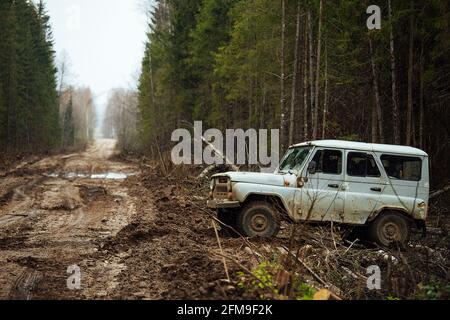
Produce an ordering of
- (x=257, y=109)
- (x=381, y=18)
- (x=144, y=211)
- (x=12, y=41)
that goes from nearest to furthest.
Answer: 1. (x=144, y=211)
2. (x=381, y=18)
3. (x=257, y=109)
4. (x=12, y=41)

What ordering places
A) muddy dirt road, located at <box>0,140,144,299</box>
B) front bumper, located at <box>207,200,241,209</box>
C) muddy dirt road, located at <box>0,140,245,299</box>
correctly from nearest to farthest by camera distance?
muddy dirt road, located at <box>0,140,245,299</box>, muddy dirt road, located at <box>0,140,144,299</box>, front bumper, located at <box>207,200,241,209</box>

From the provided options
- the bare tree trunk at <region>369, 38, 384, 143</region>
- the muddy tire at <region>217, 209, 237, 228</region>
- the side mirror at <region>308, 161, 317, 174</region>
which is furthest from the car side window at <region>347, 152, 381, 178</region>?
the bare tree trunk at <region>369, 38, 384, 143</region>

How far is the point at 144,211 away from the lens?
12383 millimetres

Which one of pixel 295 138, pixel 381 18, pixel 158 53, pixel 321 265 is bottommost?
pixel 321 265

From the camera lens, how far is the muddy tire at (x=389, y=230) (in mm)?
9430

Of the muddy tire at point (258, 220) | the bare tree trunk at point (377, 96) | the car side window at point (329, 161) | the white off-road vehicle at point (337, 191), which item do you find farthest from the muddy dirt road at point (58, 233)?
the bare tree trunk at point (377, 96)

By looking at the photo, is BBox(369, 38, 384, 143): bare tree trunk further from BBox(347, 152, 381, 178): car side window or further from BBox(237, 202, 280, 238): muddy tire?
BBox(237, 202, 280, 238): muddy tire

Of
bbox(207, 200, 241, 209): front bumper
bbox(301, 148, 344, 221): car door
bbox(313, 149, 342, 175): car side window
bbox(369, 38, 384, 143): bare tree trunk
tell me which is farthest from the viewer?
bbox(369, 38, 384, 143): bare tree trunk

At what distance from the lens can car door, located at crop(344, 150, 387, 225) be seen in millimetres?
9336
